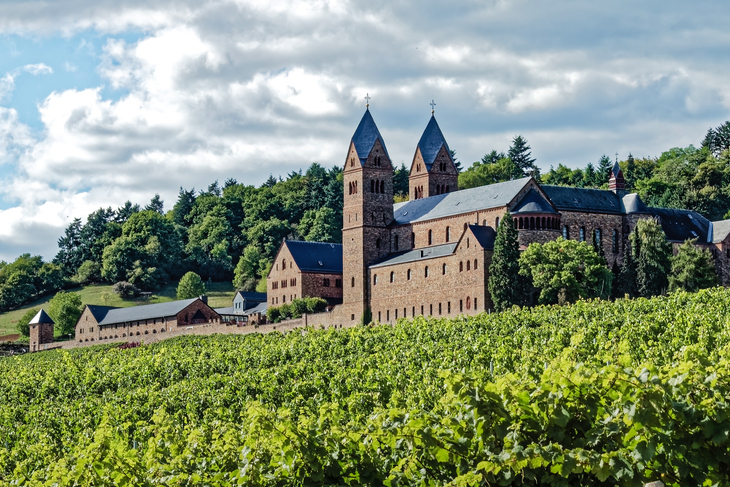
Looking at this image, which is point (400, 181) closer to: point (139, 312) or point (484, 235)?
point (139, 312)

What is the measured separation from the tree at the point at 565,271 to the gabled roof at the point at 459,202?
307 inches

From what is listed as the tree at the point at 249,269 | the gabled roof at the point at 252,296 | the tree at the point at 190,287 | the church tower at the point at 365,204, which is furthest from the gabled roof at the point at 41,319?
the church tower at the point at 365,204

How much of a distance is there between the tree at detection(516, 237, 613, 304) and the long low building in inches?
1236

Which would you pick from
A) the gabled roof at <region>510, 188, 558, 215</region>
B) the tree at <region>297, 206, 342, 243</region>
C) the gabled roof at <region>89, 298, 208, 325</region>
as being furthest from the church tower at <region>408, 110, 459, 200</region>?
the tree at <region>297, 206, 342, 243</region>

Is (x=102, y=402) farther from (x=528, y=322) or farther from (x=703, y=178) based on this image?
(x=703, y=178)

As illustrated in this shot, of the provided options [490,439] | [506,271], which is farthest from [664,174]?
[490,439]

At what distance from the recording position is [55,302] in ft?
375

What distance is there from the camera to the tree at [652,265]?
6781 cm

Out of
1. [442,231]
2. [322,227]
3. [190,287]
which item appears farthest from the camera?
[322,227]

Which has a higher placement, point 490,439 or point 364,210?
point 364,210

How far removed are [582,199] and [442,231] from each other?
10.6 m

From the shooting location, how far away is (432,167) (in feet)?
292

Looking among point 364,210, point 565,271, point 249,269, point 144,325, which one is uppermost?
point 364,210

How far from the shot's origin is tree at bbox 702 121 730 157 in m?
120
